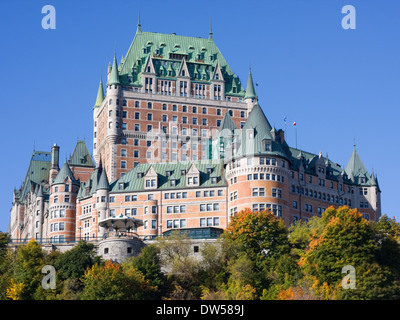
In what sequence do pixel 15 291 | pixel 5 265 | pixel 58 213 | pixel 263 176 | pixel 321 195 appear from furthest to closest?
1. pixel 58 213
2. pixel 321 195
3. pixel 263 176
4. pixel 5 265
5. pixel 15 291

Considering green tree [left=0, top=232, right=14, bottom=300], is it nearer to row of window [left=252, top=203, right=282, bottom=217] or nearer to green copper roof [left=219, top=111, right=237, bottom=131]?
row of window [left=252, top=203, right=282, bottom=217]

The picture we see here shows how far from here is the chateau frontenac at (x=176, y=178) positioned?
162 meters

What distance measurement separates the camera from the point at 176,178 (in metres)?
170

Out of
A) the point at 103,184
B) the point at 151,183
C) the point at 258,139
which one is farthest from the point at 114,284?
the point at 258,139

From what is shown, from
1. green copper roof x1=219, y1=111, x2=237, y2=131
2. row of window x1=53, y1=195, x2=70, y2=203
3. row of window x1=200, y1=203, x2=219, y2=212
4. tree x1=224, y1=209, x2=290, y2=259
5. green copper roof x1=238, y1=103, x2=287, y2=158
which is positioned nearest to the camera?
tree x1=224, y1=209, x2=290, y2=259

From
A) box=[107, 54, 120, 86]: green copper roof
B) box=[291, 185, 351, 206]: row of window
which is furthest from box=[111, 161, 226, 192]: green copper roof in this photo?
box=[107, 54, 120, 86]: green copper roof

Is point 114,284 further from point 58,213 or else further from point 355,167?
point 355,167

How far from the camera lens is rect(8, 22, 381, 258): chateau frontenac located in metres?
162

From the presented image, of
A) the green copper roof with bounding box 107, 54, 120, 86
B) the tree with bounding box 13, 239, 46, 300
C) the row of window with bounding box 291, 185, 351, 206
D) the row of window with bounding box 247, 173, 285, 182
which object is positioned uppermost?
the green copper roof with bounding box 107, 54, 120, 86

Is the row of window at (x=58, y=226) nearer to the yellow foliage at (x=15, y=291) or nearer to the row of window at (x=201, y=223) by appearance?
the row of window at (x=201, y=223)

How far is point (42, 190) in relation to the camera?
200 meters

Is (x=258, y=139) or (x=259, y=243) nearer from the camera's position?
(x=259, y=243)

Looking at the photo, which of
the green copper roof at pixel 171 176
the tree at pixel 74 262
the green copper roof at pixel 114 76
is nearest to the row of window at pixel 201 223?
the green copper roof at pixel 171 176
